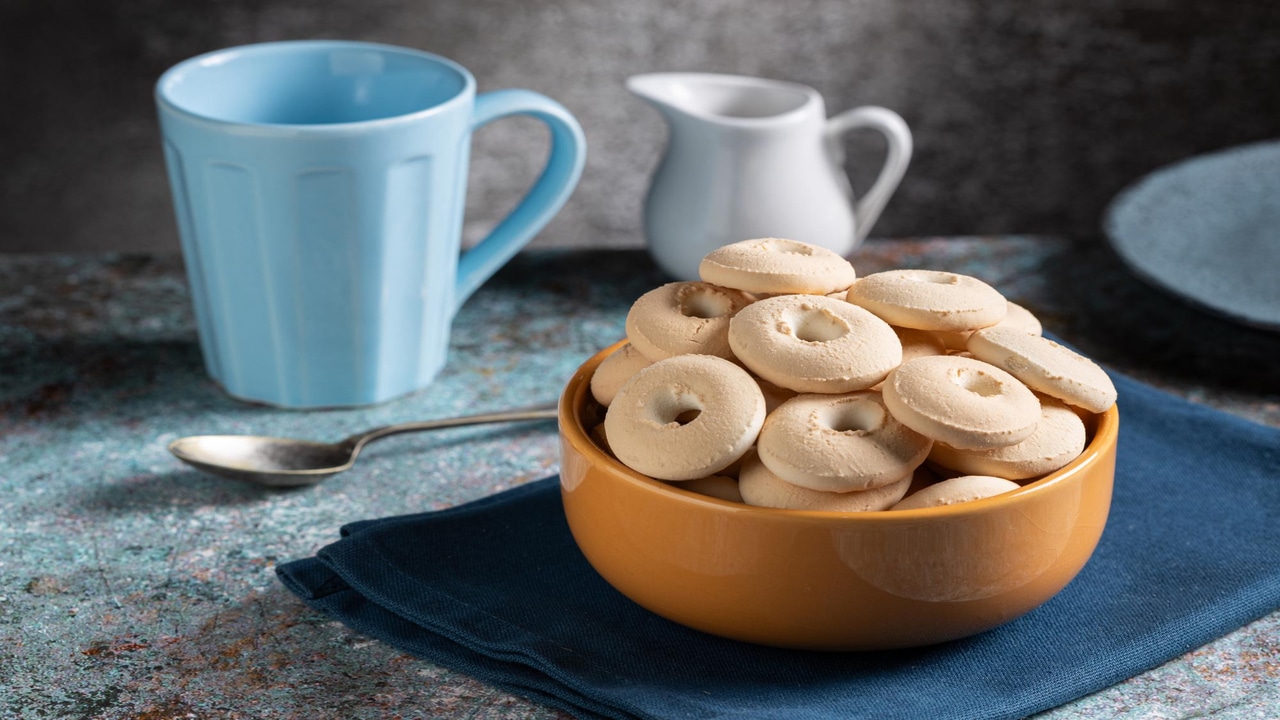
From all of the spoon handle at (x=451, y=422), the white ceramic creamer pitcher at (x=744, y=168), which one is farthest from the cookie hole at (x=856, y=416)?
the white ceramic creamer pitcher at (x=744, y=168)

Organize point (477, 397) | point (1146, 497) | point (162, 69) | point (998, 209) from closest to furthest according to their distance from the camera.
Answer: point (1146, 497) < point (477, 397) < point (162, 69) < point (998, 209)

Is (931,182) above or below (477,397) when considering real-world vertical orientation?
below

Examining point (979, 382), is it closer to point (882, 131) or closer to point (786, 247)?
point (786, 247)

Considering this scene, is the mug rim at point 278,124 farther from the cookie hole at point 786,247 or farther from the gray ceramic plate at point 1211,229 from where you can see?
the gray ceramic plate at point 1211,229

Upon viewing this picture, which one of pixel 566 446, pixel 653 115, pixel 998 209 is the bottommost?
pixel 998 209

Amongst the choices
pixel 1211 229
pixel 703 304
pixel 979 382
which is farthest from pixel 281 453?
pixel 1211 229

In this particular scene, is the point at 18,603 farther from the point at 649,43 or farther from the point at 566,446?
the point at 649,43

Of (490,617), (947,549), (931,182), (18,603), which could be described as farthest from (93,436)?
(931,182)
